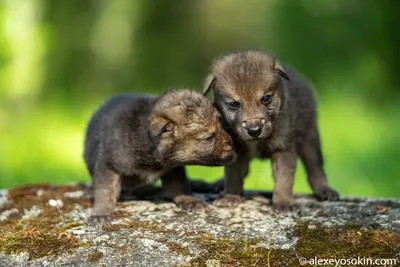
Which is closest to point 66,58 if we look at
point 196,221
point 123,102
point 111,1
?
point 111,1

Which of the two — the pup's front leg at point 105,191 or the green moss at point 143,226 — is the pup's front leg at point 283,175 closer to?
the green moss at point 143,226

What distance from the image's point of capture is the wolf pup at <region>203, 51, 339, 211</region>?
5410 millimetres

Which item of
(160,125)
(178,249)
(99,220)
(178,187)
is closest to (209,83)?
(160,125)

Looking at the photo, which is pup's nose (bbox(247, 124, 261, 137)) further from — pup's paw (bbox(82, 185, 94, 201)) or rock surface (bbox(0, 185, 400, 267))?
pup's paw (bbox(82, 185, 94, 201))

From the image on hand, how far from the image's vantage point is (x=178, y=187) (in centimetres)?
573

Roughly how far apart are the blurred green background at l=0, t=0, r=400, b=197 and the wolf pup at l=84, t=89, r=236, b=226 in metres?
1.42

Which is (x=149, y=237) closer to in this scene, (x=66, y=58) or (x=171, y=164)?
(x=171, y=164)

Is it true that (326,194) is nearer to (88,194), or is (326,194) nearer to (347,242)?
(347,242)

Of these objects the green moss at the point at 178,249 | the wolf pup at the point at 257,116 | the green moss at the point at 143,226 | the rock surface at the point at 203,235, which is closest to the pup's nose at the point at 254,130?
the wolf pup at the point at 257,116

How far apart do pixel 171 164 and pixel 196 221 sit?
2.25 feet

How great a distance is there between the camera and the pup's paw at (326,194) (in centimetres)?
583

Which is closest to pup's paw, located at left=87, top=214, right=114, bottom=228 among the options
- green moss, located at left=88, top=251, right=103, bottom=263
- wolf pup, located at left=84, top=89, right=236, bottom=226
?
wolf pup, located at left=84, top=89, right=236, bottom=226

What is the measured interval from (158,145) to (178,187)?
0.48 m

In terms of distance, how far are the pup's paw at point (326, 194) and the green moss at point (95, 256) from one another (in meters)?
2.25
